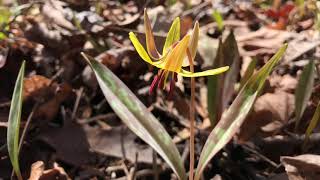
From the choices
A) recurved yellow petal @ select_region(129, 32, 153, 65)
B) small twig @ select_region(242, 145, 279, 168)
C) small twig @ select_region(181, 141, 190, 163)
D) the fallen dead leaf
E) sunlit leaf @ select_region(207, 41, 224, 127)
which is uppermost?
recurved yellow petal @ select_region(129, 32, 153, 65)

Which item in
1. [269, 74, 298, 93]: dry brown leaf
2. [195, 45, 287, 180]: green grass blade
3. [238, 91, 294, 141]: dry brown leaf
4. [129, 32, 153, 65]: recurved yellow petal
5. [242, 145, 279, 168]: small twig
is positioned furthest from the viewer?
[269, 74, 298, 93]: dry brown leaf

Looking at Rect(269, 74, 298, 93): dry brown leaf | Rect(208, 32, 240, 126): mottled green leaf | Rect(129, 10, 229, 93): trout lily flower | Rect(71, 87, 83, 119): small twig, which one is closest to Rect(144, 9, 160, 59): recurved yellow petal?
Rect(129, 10, 229, 93): trout lily flower

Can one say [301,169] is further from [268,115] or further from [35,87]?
[35,87]

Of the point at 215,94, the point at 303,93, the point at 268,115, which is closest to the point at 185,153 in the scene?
the point at 215,94

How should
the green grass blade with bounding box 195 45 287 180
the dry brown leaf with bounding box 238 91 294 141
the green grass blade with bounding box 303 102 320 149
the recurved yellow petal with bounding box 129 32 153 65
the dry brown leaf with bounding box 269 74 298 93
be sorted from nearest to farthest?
the recurved yellow petal with bounding box 129 32 153 65, the green grass blade with bounding box 195 45 287 180, the green grass blade with bounding box 303 102 320 149, the dry brown leaf with bounding box 238 91 294 141, the dry brown leaf with bounding box 269 74 298 93

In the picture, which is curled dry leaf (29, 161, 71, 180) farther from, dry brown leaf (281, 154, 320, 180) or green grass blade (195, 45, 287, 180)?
dry brown leaf (281, 154, 320, 180)

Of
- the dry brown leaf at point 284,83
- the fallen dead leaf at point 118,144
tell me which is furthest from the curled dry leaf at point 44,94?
the dry brown leaf at point 284,83
